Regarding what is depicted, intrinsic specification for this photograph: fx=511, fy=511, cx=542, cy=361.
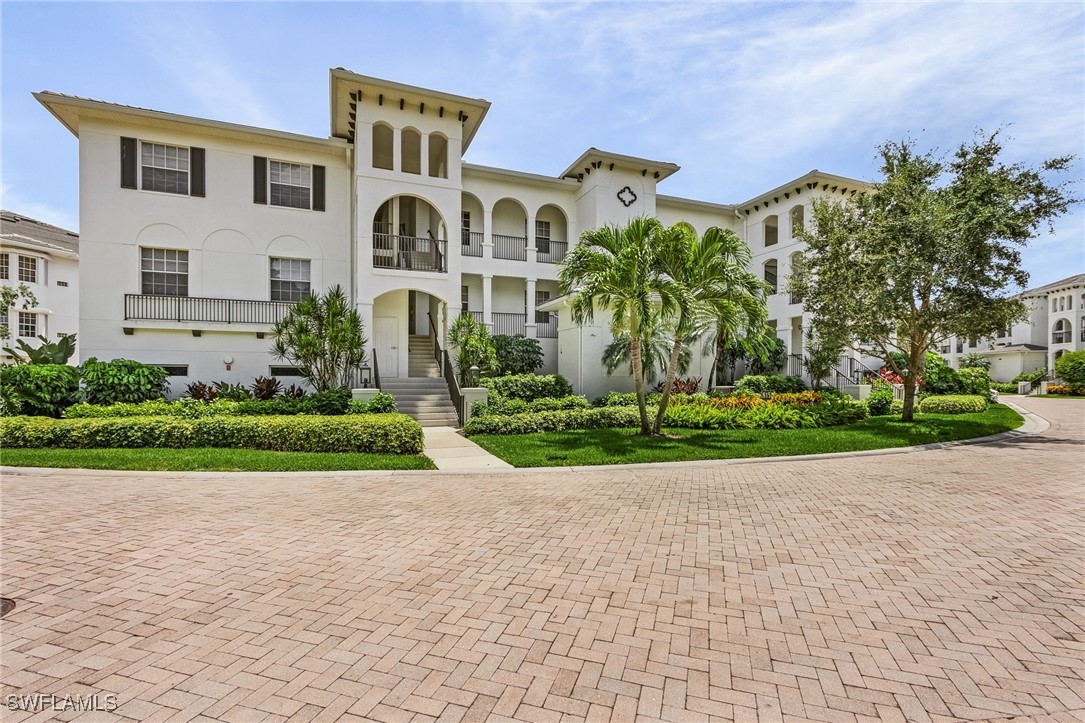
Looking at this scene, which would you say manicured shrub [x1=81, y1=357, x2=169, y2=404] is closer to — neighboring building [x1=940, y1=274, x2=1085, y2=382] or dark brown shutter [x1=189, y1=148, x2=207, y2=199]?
→ dark brown shutter [x1=189, y1=148, x2=207, y2=199]

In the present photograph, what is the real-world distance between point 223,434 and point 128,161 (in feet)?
38.5

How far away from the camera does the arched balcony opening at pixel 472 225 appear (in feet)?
71.3

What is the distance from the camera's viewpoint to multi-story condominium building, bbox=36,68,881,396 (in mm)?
16188

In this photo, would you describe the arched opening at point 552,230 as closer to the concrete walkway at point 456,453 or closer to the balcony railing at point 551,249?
the balcony railing at point 551,249

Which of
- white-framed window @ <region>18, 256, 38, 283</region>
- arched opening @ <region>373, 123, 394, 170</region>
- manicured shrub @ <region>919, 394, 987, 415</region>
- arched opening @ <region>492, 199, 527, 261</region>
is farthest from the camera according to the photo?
white-framed window @ <region>18, 256, 38, 283</region>

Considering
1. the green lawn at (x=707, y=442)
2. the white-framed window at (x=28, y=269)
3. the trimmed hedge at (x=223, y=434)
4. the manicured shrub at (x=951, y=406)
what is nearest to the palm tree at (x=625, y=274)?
the green lawn at (x=707, y=442)

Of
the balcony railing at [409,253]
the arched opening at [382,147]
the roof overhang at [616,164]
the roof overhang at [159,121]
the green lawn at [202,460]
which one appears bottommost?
the green lawn at [202,460]

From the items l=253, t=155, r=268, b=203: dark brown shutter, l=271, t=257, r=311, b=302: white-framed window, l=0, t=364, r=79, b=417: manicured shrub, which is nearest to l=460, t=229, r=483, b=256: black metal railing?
l=271, t=257, r=311, b=302: white-framed window

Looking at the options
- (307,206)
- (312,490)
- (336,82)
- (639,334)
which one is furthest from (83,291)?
(639,334)

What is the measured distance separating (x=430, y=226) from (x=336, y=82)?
5.89 metres

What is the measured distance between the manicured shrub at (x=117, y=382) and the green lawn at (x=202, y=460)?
4.30 metres

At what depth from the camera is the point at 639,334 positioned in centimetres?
1257

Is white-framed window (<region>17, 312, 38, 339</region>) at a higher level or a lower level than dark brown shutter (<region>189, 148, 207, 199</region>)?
lower

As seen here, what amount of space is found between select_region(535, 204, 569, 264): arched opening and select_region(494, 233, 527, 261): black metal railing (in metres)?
0.97
